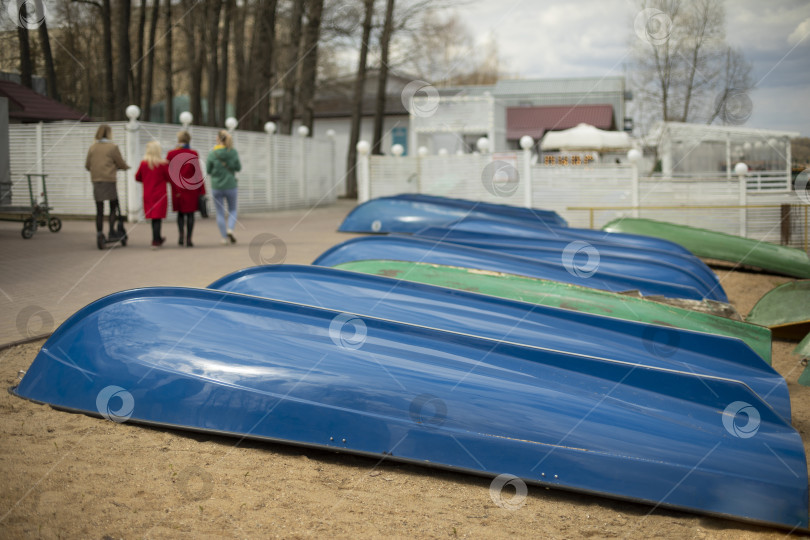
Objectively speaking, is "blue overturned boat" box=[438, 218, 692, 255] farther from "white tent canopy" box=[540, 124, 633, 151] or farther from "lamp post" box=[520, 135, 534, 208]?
"white tent canopy" box=[540, 124, 633, 151]

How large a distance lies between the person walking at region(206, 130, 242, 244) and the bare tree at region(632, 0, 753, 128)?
10.0m

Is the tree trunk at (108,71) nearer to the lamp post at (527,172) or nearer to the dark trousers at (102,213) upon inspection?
the dark trousers at (102,213)

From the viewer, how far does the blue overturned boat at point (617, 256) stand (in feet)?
31.4

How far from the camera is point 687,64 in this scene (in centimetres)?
2253

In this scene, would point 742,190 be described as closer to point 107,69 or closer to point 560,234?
point 560,234

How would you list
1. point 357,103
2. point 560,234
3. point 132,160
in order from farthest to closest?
point 357,103 → point 132,160 → point 560,234

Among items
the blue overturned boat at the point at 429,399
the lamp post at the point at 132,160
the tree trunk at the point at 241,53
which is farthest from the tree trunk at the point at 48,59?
the blue overturned boat at the point at 429,399

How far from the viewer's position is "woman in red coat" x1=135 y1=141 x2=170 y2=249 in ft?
37.5

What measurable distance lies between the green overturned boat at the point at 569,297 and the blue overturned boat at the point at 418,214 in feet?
23.2

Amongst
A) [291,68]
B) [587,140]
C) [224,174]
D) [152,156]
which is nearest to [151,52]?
[291,68]

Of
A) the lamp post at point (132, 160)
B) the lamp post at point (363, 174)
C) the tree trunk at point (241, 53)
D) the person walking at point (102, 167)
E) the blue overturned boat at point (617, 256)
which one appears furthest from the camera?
the tree trunk at point (241, 53)

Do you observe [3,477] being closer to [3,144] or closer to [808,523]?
[808,523]

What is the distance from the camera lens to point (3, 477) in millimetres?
3465

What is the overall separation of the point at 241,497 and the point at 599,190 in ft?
50.6
